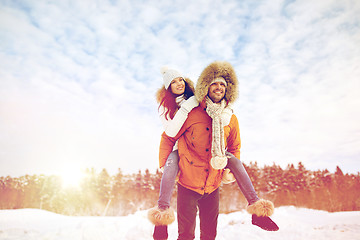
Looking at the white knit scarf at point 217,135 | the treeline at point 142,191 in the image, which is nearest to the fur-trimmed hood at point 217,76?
the white knit scarf at point 217,135

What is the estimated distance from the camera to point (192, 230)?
260 cm

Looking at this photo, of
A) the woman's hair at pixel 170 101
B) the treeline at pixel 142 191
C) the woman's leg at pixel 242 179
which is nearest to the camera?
the woman's leg at pixel 242 179

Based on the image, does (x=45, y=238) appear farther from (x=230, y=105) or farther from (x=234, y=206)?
(x=234, y=206)

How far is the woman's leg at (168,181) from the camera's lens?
2.39 m

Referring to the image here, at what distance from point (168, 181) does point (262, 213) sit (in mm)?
1055

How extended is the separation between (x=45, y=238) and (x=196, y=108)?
22.5 ft

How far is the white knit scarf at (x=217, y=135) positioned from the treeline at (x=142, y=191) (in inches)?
560

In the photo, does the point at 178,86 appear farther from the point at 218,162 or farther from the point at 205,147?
the point at 218,162

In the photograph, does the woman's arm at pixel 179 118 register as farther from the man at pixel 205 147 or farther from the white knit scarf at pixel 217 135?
the white knit scarf at pixel 217 135

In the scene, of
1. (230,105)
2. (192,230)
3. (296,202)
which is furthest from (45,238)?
(296,202)

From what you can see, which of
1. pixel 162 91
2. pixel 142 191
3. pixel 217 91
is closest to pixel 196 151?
pixel 217 91

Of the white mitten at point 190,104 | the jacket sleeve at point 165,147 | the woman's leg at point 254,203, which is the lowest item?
the woman's leg at point 254,203

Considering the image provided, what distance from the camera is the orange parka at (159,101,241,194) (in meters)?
2.56

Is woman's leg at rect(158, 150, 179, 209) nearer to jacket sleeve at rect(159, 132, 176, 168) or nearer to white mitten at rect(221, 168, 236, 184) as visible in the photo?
jacket sleeve at rect(159, 132, 176, 168)
